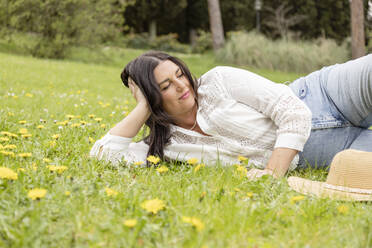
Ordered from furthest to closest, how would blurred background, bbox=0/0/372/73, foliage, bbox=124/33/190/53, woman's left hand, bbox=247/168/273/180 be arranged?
foliage, bbox=124/33/190/53 < blurred background, bbox=0/0/372/73 < woman's left hand, bbox=247/168/273/180

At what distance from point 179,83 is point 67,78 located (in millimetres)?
6888

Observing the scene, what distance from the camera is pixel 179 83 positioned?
2506 millimetres

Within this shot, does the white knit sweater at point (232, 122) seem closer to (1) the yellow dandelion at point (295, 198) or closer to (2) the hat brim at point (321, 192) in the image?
(2) the hat brim at point (321, 192)

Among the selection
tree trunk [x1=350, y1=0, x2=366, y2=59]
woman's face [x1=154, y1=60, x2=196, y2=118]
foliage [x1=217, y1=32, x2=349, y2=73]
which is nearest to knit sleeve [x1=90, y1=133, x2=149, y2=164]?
woman's face [x1=154, y1=60, x2=196, y2=118]

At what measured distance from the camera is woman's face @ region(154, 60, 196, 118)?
2508 mm

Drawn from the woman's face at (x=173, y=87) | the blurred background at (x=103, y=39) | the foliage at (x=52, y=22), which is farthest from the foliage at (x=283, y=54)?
the woman's face at (x=173, y=87)

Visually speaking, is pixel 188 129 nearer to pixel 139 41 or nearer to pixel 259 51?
pixel 259 51

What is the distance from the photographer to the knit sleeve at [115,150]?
103 inches

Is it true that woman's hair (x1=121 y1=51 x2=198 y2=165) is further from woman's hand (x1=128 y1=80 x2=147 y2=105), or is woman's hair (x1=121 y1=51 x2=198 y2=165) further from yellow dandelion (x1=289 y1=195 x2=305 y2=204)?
yellow dandelion (x1=289 y1=195 x2=305 y2=204)

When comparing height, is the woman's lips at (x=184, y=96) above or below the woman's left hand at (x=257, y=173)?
above

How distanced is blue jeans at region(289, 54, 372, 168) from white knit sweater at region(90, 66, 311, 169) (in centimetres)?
23

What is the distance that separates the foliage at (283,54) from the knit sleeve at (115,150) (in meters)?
12.6

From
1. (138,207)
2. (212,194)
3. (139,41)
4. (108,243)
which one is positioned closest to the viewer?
(108,243)

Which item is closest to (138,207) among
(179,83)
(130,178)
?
(130,178)
